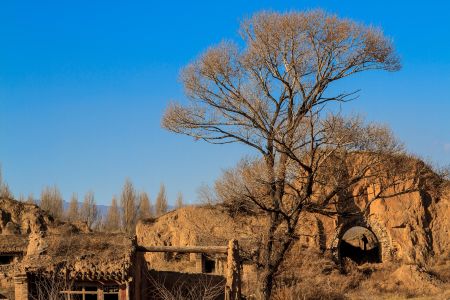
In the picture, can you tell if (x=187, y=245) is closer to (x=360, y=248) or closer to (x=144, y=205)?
(x=360, y=248)

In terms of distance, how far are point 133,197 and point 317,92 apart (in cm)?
4327

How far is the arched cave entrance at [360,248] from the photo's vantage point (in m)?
32.5

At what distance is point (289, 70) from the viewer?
19.0 metres

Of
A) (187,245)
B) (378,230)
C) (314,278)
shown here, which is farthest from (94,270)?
(378,230)

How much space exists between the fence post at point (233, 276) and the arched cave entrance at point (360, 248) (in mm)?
16471

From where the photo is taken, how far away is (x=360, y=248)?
3469cm

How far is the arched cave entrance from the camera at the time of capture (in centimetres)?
3247

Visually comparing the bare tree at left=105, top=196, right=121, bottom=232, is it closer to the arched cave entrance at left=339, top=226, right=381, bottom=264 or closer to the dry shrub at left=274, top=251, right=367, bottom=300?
the arched cave entrance at left=339, top=226, right=381, bottom=264

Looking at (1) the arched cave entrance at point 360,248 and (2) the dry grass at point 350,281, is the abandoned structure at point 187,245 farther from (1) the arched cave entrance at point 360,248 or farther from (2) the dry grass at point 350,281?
(2) the dry grass at point 350,281

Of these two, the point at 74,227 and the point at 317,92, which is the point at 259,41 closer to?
the point at 317,92

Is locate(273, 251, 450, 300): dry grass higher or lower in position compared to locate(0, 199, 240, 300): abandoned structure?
lower

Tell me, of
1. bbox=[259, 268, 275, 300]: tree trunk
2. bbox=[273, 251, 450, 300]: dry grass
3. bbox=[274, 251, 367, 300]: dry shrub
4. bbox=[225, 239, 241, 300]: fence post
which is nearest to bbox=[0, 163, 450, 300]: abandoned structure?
bbox=[225, 239, 241, 300]: fence post

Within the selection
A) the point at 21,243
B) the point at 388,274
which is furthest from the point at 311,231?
the point at 21,243

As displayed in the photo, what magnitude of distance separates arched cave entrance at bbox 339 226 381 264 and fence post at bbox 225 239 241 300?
16.5m
